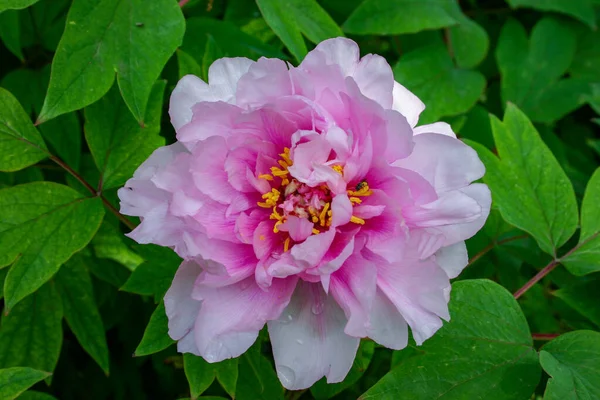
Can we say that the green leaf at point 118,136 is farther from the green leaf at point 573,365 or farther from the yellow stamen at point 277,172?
the green leaf at point 573,365

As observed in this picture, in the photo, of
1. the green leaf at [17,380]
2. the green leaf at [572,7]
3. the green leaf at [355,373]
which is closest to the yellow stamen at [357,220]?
the green leaf at [355,373]

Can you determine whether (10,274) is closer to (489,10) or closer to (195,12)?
(195,12)

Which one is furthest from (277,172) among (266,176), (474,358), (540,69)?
(540,69)

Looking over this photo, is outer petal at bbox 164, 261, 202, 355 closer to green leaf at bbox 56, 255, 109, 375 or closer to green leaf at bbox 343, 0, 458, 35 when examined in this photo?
green leaf at bbox 56, 255, 109, 375

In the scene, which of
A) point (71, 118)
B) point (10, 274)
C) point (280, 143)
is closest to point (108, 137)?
point (71, 118)

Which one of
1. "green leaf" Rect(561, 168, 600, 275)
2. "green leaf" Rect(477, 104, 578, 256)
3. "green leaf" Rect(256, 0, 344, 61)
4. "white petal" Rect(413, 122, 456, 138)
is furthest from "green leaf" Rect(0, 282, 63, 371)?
"green leaf" Rect(561, 168, 600, 275)
